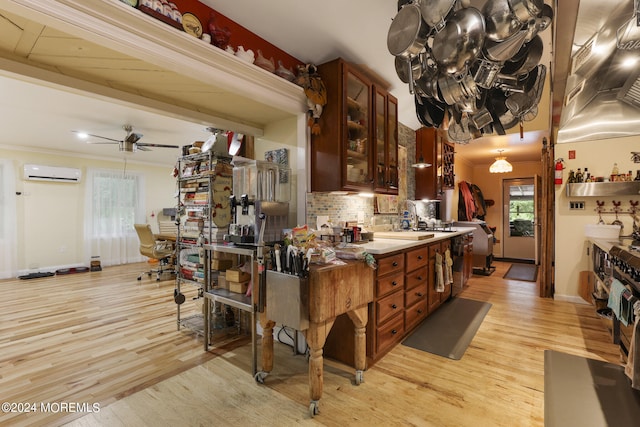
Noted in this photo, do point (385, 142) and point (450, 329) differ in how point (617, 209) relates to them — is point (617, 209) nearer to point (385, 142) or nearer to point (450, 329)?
point (450, 329)

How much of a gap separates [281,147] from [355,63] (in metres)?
1.02

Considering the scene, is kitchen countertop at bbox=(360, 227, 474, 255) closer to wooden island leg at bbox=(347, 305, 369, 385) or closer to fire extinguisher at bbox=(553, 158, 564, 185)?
wooden island leg at bbox=(347, 305, 369, 385)

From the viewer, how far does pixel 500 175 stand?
7305mm

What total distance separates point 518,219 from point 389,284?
6493 mm

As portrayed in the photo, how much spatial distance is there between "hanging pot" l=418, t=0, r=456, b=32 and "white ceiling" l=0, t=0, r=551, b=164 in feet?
2.21

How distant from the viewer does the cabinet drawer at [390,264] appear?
7.32 feet

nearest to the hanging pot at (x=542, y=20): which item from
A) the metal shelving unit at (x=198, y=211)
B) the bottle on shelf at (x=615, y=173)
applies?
the metal shelving unit at (x=198, y=211)

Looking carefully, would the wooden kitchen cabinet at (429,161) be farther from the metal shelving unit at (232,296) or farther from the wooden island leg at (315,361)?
the wooden island leg at (315,361)

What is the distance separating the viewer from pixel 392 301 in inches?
94.3

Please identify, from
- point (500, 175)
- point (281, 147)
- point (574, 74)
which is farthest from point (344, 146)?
point (500, 175)

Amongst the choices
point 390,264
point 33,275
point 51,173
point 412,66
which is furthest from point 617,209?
point 51,173

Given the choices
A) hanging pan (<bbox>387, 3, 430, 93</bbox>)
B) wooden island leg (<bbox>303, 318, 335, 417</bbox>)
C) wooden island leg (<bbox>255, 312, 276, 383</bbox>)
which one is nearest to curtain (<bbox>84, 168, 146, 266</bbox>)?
wooden island leg (<bbox>255, 312, 276, 383</bbox>)

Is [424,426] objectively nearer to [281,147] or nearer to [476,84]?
[476,84]

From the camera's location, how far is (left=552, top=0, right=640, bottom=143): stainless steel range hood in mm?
1350
